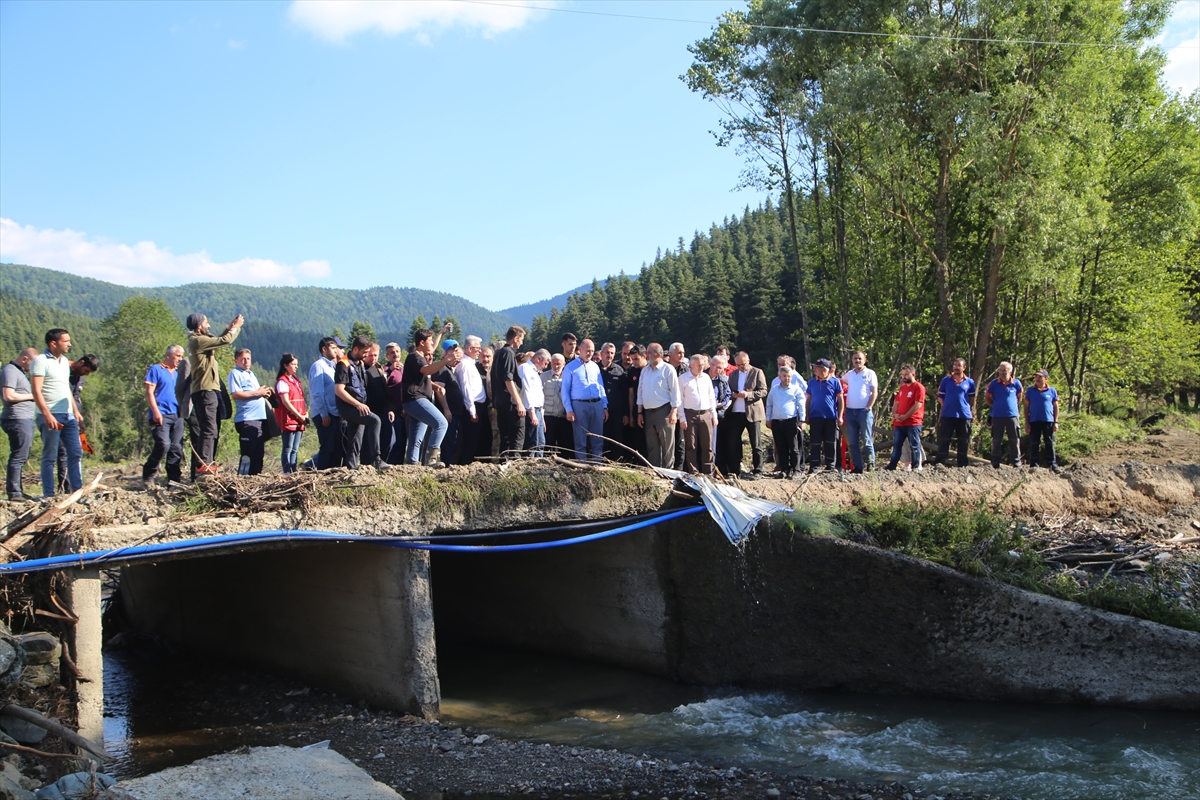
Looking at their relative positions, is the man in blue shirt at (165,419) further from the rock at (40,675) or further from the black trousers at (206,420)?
the rock at (40,675)

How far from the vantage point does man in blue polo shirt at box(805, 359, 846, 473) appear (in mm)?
11422

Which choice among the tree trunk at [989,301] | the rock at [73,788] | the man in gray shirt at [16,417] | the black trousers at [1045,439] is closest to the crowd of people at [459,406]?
the man in gray shirt at [16,417]

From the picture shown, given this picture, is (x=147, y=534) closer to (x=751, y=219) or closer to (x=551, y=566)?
(x=551, y=566)

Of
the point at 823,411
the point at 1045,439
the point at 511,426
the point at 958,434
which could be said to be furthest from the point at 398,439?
the point at 1045,439

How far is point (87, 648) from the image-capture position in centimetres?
592

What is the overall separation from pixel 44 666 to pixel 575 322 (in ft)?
267

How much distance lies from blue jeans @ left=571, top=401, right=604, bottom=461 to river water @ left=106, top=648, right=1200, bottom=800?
2.51 meters

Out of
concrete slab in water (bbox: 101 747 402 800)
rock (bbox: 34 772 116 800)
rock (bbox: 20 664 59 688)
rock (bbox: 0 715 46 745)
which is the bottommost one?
concrete slab in water (bbox: 101 747 402 800)

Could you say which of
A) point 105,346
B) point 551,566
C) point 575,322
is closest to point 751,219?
point 575,322

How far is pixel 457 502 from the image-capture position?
7.92 meters

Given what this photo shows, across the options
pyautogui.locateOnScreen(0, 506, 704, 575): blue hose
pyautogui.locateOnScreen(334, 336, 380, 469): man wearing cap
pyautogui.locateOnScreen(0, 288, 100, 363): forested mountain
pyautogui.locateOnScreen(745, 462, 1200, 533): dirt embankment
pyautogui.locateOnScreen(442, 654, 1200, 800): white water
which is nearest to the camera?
pyautogui.locateOnScreen(0, 506, 704, 575): blue hose

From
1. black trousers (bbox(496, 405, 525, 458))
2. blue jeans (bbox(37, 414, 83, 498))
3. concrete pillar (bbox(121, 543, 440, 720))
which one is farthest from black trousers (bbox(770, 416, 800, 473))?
blue jeans (bbox(37, 414, 83, 498))

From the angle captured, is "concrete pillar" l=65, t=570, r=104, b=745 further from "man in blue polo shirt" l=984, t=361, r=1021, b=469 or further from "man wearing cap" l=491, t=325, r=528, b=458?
"man in blue polo shirt" l=984, t=361, r=1021, b=469

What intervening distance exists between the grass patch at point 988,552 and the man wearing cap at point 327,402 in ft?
15.4
